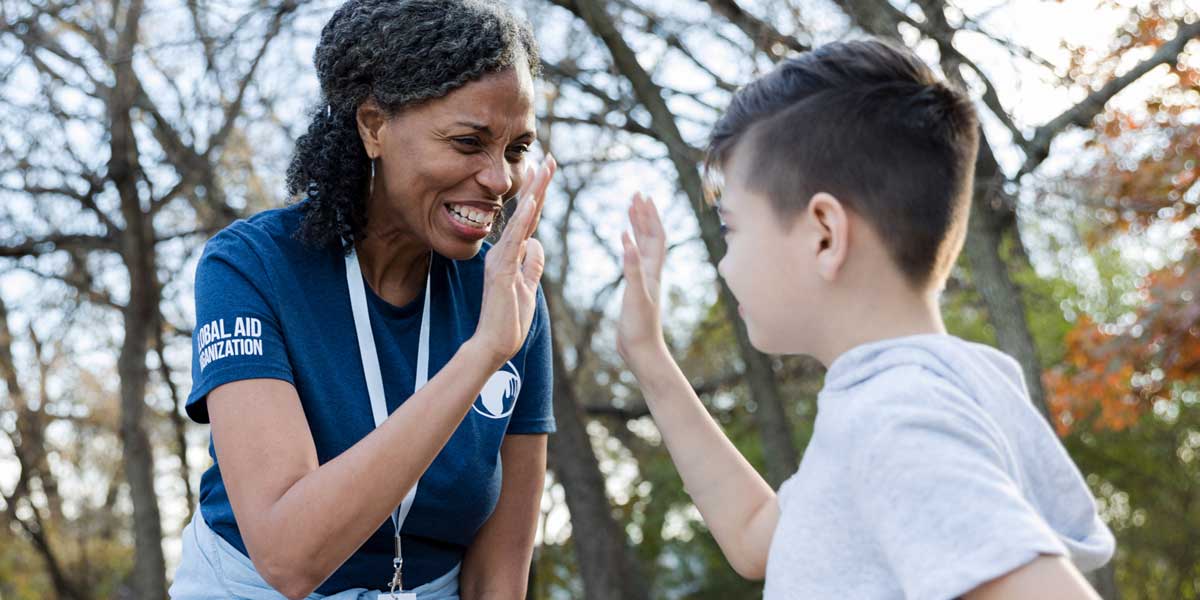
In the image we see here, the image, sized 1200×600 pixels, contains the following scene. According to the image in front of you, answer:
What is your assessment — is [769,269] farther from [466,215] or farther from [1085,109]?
[1085,109]

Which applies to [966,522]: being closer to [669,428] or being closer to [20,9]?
[669,428]

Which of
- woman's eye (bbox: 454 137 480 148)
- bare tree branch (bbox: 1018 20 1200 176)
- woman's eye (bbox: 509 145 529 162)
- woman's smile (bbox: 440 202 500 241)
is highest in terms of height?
bare tree branch (bbox: 1018 20 1200 176)

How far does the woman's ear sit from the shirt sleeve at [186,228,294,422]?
323mm

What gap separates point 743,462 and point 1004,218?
446cm

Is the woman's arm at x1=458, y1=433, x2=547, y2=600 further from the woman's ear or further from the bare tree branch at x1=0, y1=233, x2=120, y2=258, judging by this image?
the bare tree branch at x1=0, y1=233, x2=120, y2=258

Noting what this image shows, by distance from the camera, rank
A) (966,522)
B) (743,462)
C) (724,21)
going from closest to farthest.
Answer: (966,522) → (743,462) → (724,21)

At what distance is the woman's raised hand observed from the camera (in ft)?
6.53

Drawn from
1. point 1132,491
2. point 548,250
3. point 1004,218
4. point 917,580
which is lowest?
point 1132,491

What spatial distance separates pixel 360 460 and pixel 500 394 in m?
0.56

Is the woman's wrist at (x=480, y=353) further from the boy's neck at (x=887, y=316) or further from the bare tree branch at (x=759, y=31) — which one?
the bare tree branch at (x=759, y=31)

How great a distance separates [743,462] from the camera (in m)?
1.90

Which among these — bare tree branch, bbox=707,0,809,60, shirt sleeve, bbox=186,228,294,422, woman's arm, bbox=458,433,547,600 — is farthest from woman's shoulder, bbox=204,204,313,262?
bare tree branch, bbox=707,0,809,60

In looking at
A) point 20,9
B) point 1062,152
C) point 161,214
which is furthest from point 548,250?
point 1062,152

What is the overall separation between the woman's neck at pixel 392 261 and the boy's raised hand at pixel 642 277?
710 mm
